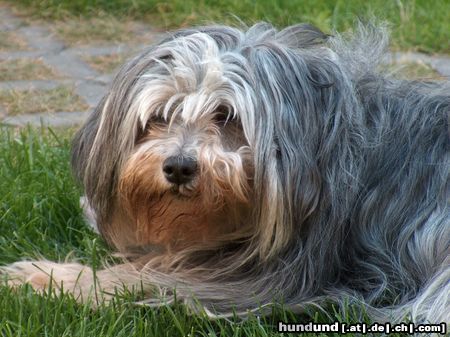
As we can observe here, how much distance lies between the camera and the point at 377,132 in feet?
12.4

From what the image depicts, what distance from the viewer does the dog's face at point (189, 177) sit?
3441mm

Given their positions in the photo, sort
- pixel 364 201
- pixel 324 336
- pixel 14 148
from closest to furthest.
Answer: pixel 324 336
pixel 364 201
pixel 14 148

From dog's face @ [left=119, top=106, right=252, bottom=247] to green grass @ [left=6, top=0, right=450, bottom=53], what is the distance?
3196 mm

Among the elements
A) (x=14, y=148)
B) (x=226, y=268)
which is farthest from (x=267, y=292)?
(x=14, y=148)

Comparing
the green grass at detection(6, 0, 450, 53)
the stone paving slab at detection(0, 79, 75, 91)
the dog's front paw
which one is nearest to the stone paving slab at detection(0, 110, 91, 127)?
the stone paving slab at detection(0, 79, 75, 91)

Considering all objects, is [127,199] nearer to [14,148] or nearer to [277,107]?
[277,107]

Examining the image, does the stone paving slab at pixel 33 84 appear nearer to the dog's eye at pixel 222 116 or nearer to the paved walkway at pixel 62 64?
the paved walkway at pixel 62 64

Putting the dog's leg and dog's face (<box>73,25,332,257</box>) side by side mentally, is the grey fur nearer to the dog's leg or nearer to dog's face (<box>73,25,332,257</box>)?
dog's face (<box>73,25,332,257</box>)

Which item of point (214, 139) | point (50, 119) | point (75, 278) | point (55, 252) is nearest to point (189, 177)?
point (214, 139)

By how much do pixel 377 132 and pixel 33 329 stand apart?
4.49 feet

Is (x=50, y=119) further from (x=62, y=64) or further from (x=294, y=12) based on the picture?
(x=294, y=12)

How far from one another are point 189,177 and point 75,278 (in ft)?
2.37

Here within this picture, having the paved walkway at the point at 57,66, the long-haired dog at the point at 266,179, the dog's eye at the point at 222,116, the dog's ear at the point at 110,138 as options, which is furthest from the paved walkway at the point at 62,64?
the dog's eye at the point at 222,116

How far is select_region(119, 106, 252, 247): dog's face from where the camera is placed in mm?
3441
